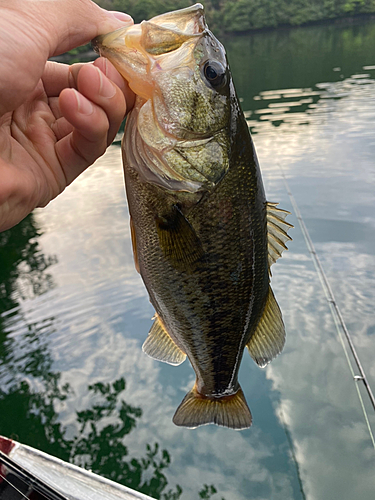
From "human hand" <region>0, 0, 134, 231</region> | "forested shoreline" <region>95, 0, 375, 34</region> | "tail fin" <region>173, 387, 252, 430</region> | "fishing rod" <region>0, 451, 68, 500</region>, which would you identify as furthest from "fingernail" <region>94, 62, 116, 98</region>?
"forested shoreline" <region>95, 0, 375, 34</region>

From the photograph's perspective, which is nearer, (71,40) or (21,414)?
(71,40)

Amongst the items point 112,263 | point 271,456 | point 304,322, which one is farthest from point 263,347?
point 112,263

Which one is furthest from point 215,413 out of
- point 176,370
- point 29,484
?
point 176,370

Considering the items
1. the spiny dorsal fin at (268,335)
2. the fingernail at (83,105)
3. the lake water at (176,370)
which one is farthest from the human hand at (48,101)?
the lake water at (176,370)

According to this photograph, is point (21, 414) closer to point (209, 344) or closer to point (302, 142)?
point (209, 344)

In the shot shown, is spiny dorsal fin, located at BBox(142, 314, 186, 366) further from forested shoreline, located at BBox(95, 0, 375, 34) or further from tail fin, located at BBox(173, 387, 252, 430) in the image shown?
forested shoreline, located at BBox(95, 0, 375, 34)

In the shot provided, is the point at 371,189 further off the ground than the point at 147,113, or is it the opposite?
the point at 147,113
